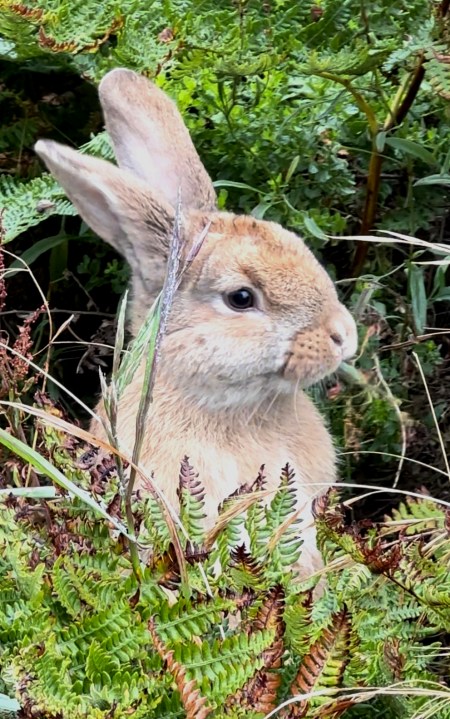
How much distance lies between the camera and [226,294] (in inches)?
106

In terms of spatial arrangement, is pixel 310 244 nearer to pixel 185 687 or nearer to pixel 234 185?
pixel 234 185

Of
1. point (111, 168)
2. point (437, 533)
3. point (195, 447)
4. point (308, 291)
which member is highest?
point (111, 168)

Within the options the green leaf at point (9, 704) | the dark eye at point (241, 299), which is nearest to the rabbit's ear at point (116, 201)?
the dark eye at point (241, 299)

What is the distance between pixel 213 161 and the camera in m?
3.54

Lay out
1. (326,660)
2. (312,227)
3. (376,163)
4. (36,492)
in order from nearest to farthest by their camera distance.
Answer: (326,660) → (36,492) → (312,227) → (376,163)

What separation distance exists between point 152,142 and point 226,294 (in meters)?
0.68

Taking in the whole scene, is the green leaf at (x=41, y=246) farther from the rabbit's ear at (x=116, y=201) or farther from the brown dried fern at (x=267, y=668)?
the brown dried fern at (x=267, y=668)

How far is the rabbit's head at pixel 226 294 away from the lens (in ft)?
8.60

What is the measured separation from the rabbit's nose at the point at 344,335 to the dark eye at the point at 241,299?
225 mm

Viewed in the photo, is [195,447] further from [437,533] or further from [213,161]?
[213,161]

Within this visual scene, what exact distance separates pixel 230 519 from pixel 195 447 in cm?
96

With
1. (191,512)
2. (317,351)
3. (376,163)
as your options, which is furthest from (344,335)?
(191,512)

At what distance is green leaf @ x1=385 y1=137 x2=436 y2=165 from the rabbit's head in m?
0.61

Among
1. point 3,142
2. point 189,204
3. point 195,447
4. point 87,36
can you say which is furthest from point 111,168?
point 3,142
